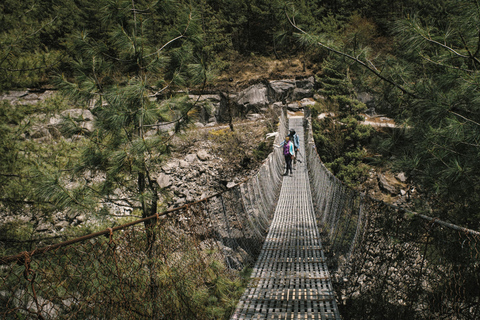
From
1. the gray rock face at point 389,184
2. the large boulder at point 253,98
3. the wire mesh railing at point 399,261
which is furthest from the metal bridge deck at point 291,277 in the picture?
the large boulder at point 253,98

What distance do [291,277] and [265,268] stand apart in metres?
0.32

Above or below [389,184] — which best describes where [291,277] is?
above

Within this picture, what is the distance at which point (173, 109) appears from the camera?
3.16 m

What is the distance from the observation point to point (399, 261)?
5.72 ft

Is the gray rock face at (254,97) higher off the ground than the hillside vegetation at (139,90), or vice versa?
the gray rock face at (254,97)

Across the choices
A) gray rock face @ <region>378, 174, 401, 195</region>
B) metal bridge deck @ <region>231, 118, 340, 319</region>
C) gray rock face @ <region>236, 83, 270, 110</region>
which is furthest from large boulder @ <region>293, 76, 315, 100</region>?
metal bridge deck @ <region>231, 118, 340, 319</region>

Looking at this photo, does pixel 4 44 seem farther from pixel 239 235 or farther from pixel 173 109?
pixel 239 235

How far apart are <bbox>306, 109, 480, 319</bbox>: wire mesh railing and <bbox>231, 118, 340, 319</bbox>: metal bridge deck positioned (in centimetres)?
17

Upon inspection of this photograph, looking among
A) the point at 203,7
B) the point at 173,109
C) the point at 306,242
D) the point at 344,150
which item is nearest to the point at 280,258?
the point at 306,242

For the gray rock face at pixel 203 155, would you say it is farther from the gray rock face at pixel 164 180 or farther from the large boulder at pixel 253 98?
the large boulder at pixel 253 98

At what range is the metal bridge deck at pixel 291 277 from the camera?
2.05 meters

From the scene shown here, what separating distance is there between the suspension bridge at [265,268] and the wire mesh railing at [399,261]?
0.5 inches

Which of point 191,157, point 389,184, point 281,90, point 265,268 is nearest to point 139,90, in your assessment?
point 265,268

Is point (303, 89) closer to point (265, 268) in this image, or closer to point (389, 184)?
point (389, 184)
